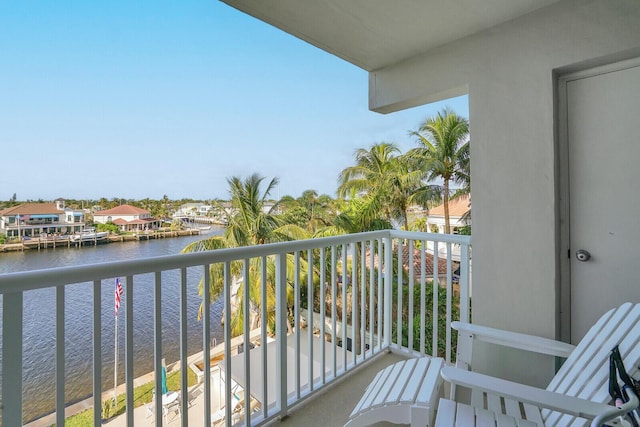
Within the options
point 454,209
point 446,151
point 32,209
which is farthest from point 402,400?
point 454,209

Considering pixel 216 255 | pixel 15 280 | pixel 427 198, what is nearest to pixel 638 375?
pixel 216 255

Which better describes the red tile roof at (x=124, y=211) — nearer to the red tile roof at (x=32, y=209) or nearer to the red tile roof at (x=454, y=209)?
the red tile roof at (x=32, y=209)

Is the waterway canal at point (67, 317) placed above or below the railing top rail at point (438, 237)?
below

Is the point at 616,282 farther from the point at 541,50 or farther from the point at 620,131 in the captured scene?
the point at 541,50

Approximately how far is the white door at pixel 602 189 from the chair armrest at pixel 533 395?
0.92 m

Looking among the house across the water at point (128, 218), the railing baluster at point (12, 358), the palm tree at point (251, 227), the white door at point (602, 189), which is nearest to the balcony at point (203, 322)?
the railing baluster at point (12, 358)

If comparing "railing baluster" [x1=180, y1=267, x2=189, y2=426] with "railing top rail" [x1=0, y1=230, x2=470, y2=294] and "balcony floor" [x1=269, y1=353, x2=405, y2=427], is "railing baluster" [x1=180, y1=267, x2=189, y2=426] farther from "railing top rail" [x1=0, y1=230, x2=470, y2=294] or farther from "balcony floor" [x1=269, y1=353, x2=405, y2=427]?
"balcony floor" [x1=269, y1=353, x2=405, y2=427]

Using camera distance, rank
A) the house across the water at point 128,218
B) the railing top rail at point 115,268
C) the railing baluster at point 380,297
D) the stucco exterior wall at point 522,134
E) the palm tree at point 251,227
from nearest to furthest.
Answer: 1. the railing top rail at point 115,268
2. the stucco exterior wall at point 522,134
3. the railing baluster at point 380,297
4. the house across the water at point 128,218
5. the palm tree at point 251,227

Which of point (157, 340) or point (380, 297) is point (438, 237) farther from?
point (157, 340)

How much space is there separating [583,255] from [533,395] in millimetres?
1068

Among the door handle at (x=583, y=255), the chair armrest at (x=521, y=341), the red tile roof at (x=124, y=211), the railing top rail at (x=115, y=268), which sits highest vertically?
the red tile roof at (x=124, y=211)

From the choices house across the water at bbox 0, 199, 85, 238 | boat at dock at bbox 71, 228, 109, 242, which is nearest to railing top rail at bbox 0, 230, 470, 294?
house across the water at bbox 0, 199, 85, 238

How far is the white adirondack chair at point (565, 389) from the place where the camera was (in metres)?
1.09

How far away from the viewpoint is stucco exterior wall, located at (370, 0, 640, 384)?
1669mm
